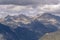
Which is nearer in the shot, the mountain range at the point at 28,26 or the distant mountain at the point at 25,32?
the mountain range at the point at 28,26

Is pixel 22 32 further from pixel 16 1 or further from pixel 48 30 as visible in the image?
pixel 16 1

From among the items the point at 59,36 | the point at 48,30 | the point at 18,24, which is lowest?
the point at 59,36

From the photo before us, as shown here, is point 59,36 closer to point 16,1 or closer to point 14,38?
point 16,1

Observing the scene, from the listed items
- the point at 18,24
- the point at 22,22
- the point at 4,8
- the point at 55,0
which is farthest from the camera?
the point at 18,24

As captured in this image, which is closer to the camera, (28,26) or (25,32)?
(28,26)

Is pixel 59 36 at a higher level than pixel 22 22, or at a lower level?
lower

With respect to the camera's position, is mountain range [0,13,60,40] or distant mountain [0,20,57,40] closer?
mountain range [0,13,60,40]

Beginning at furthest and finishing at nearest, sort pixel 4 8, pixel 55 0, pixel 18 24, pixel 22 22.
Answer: pixel 18 24
pixel 22 22
pixel 4 8
pixel 55 0

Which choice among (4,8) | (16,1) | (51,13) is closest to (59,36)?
(51,13)

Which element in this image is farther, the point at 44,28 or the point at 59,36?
the point at 44,28
